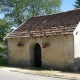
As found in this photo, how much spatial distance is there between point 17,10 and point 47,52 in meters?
20.1

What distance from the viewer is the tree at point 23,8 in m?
36.5

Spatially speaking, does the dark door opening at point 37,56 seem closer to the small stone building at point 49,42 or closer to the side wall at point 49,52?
the small stone building at point 49,42

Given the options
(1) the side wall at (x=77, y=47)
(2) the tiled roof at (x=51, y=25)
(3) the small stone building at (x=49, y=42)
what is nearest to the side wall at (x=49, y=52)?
(3) the small stone building at (x=49, y=42)

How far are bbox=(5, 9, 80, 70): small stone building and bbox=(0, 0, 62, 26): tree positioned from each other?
1436cm

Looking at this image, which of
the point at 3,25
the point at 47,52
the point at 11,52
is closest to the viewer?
the point at 47,52

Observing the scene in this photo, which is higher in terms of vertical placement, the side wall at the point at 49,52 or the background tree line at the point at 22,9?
the background tree line at the point at 22,9

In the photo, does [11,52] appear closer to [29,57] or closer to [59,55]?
[29,57]

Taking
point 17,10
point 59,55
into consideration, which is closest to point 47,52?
point 59,55

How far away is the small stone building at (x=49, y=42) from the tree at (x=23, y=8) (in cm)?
1436

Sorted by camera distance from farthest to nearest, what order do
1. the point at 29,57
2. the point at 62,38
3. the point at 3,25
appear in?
the point at 3,25 < the point at 29,57 < the point at 62,38

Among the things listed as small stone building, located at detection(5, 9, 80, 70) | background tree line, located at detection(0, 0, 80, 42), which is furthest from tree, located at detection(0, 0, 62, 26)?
small stone building, located at detection(5, 9, 80, 70)

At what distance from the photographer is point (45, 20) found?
20672mm

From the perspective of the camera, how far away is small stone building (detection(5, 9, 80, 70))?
53.5 feet

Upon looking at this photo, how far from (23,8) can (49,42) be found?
2019 centimetres
